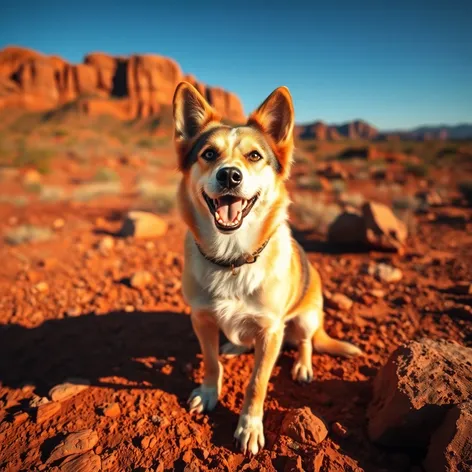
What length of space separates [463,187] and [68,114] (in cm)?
6471

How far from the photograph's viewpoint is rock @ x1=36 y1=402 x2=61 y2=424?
8.07 ft

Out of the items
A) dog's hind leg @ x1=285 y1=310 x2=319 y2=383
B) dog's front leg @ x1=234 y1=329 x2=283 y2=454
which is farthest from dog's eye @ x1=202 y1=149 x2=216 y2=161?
dog's hind leg @ x1=285 y1=310 x2=319 y2=383

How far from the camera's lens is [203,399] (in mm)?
2611

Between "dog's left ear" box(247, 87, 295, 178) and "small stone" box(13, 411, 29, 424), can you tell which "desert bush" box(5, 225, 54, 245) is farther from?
"dog's left ear" box(247, 87, 295, 178)

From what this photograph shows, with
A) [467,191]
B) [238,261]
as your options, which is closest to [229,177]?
[238,261]

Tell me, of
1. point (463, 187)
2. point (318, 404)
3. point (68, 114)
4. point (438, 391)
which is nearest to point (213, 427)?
point (318, 404)

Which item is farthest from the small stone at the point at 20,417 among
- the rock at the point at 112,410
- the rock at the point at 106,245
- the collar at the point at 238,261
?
the rock at the point at 106,245

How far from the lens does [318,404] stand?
2682mm

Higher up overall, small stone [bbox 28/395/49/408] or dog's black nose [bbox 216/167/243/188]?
dog's black nose [bbox 216/167/243/188]

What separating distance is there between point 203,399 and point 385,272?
11.8ft

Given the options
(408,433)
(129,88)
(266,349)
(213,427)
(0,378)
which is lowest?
(0,378)

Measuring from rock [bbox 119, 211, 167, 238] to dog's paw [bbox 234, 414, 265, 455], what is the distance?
479 centimetres

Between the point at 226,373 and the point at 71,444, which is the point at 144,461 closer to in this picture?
the point at 71,444

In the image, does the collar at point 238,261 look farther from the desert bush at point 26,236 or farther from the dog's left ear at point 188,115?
the desert bush at point 26,236
